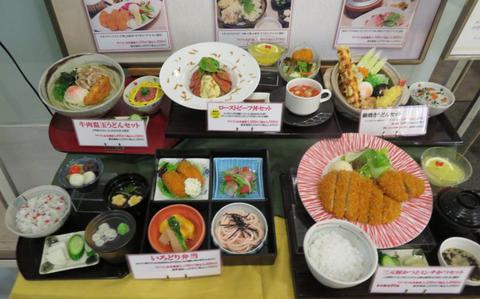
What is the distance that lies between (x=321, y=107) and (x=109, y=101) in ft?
3.06

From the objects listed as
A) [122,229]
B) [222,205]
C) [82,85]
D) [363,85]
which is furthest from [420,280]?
Answer: [82,85]

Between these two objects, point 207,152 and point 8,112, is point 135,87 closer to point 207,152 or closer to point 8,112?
point 207,152

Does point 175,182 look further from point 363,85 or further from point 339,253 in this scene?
point 363,85

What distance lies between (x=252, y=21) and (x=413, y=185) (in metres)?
1.04

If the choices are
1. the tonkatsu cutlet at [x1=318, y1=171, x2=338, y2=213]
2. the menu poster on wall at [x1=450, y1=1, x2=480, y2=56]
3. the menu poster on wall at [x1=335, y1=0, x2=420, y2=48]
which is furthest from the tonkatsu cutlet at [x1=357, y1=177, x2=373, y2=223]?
the menu poster on wall at [x1=450, y1=1, x2=480, y2=56]

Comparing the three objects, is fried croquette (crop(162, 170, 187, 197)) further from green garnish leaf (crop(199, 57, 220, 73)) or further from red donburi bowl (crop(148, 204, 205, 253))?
green garnish leaf (crop(199, 57, 220, 73))

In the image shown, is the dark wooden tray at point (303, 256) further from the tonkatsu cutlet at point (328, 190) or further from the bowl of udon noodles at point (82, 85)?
the bowl of udon noodles at point (82, 85)

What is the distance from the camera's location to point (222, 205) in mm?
1402

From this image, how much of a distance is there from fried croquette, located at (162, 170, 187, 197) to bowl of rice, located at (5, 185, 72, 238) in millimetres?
394

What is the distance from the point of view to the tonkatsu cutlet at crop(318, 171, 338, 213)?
1300 millimetres

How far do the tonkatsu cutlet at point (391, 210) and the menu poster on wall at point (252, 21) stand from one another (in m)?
0.96

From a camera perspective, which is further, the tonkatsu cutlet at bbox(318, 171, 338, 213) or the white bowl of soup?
the white bowl of soup

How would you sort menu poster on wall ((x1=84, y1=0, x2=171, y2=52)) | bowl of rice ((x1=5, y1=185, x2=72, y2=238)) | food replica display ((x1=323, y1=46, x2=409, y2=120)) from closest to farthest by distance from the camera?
bowl of rice ((x1=5, y1=185, x2=72, y2=238)) → food replica display ((x1=323, y1=46, x2=409, y2=120)) → menu poster on wall ((x1=84, y1=0, x2=171, y2=52))

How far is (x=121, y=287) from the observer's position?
124cm
